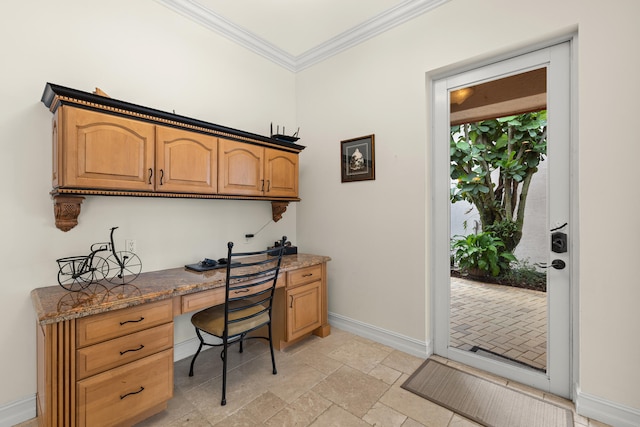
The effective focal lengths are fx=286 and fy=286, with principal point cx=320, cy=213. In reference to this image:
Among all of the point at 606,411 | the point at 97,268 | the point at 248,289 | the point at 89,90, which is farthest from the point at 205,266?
the point at 606,411

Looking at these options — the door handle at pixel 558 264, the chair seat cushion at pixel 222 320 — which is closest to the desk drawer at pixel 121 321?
the chair seat cushion at pixel 222 320

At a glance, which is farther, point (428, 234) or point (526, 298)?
point (428, 234)


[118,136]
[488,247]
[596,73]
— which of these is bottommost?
[488,247]

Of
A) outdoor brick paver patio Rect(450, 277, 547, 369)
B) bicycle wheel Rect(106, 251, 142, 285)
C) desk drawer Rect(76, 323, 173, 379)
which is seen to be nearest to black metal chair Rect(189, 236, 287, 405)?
desk drawer Rect(76, 323, 173, 379)

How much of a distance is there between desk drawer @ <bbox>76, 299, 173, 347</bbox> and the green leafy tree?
2.40 m

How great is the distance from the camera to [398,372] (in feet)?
7.61

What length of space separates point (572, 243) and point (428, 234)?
970 mm

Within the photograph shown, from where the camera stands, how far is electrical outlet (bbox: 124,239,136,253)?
2195 millimetres

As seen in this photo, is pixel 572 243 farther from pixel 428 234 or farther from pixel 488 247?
pixel 428 234

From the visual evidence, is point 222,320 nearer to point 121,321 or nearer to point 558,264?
point 121,321

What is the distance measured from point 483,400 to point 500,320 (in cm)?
66

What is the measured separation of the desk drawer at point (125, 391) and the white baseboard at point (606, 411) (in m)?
2.62

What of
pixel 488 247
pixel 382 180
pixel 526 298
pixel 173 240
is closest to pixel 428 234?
pixel 488 247

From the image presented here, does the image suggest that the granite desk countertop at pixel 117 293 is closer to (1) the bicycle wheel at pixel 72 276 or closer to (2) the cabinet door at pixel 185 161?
(1) the bicycle wheel at pixel 72 276
